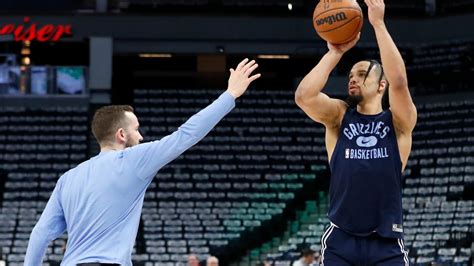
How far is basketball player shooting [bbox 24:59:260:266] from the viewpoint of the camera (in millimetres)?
5914

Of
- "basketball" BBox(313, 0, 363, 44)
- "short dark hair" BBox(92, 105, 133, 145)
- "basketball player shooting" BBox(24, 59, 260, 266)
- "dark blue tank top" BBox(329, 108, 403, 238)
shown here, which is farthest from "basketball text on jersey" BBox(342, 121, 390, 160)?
"short dark hair" BBox(92, 105, 133, 145)

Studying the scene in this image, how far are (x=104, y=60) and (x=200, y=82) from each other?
14.6ft

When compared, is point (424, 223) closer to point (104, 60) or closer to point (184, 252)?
point (184, 252)

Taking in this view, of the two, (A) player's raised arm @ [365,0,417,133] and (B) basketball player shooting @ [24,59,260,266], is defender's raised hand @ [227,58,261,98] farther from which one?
(A) player's raised arm @ [365,0,417,133]

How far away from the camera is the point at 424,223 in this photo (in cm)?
2770

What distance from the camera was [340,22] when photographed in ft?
22.7

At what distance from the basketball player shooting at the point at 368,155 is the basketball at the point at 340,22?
0.08 m

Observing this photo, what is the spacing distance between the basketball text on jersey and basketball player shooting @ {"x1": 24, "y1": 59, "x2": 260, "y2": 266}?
102 cm

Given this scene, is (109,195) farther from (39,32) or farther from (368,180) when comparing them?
A: (39,32)

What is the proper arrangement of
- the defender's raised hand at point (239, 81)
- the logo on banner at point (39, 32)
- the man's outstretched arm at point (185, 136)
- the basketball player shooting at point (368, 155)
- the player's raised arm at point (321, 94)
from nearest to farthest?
the man's outstretched arm at point (185, 136) → the defender's raised hand at point (239, 81) → the basketball player shooting at point (368, 155) → the player's raised arm at point (321, 94) → the logo on banner at point (39, 32)

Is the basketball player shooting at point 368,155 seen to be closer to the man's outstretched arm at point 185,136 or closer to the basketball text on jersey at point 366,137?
the basketball text on jersey at point 366,137

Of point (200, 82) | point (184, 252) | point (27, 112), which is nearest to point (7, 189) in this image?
point (27, 112)

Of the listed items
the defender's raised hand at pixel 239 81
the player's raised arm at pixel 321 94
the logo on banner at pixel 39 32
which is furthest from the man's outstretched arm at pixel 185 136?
the logo on banner at pixel 39 32

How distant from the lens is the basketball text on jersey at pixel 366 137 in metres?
6.75
